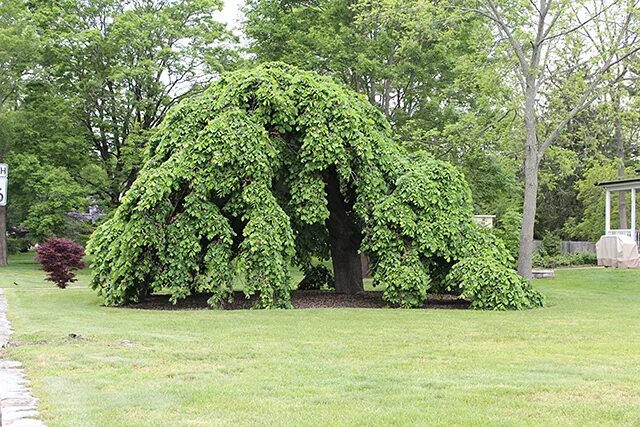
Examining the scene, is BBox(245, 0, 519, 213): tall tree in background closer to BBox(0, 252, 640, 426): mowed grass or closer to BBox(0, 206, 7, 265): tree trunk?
BBox(0, 252, 640, 426): mowed grass

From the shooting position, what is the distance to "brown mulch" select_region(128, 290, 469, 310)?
15.1m

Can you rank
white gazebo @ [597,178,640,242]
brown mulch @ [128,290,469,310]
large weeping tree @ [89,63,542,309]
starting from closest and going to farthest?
1. large weeping tree @ [89,63,542,309]
2. brown mulch @ [128,290,469,310]
3. white gazebo @ [597,178,640,242]

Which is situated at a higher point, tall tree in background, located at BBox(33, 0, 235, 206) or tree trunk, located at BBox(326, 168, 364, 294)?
tall tree in background, located at BBox(33, 0, 235, 206)

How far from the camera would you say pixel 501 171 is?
25.0 metres

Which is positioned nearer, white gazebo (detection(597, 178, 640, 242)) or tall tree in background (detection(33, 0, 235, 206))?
white gazebo (detection(597, 178, 640, 242))

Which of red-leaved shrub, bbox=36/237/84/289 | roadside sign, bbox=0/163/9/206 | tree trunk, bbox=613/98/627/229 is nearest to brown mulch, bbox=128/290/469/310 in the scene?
red-leaved shrub, bbox=36/237/84/289

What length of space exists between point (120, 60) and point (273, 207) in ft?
65.5

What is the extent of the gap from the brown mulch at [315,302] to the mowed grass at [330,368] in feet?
7.01

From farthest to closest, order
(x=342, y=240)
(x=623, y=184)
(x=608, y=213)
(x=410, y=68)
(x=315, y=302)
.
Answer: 1. (x=608, y=213)
2. (x=623, y=184)
3. (x=410, y=68)
4. (x=342, y=240)
5. (x=315, y=302)

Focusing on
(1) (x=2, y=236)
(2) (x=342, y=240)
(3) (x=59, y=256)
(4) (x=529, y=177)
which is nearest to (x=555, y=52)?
(4) (x=529, y=177)

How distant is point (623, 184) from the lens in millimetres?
27953

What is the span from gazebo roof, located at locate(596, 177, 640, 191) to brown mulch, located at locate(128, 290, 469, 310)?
13.1 metres

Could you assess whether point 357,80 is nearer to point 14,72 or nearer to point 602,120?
point 602,120

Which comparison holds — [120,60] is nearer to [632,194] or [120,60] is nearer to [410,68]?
[410,68]
